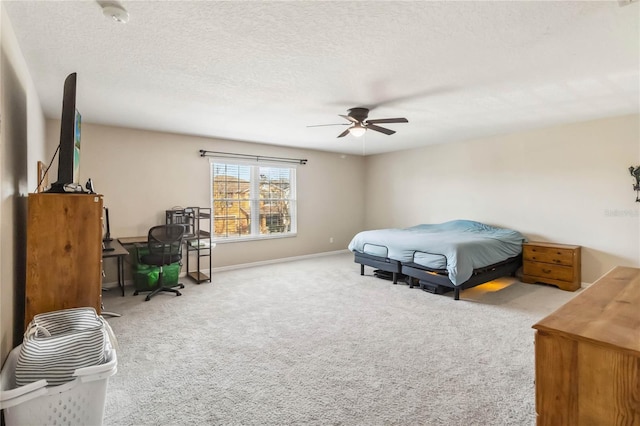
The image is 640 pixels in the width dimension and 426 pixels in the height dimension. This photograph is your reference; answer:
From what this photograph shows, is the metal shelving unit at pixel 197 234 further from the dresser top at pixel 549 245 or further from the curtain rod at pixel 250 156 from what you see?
the dresser top at pixel 549 245

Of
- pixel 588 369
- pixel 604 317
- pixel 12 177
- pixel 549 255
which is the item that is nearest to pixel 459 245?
pixel 549 255

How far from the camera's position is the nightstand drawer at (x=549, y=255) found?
4.41 metres

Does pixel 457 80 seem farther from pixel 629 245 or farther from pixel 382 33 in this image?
pixel 629 245

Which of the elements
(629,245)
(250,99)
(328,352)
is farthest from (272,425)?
(629,245)

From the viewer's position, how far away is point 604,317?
1068 millimetres

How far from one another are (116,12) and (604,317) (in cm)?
264

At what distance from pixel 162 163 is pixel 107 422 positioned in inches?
159

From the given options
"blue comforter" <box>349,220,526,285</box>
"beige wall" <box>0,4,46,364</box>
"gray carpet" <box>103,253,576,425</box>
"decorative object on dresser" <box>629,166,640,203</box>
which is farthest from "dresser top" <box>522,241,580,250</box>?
"beige wall" <box>0,4,46,364</box>

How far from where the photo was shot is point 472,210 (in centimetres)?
584

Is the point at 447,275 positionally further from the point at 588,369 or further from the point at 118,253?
the point at 118,253

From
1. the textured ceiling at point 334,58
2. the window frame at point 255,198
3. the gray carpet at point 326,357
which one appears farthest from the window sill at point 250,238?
the textured ceiling at point 334,58

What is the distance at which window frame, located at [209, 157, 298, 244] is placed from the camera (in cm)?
567

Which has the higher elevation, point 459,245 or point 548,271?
point 459,245

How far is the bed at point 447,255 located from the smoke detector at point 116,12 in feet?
12.7
